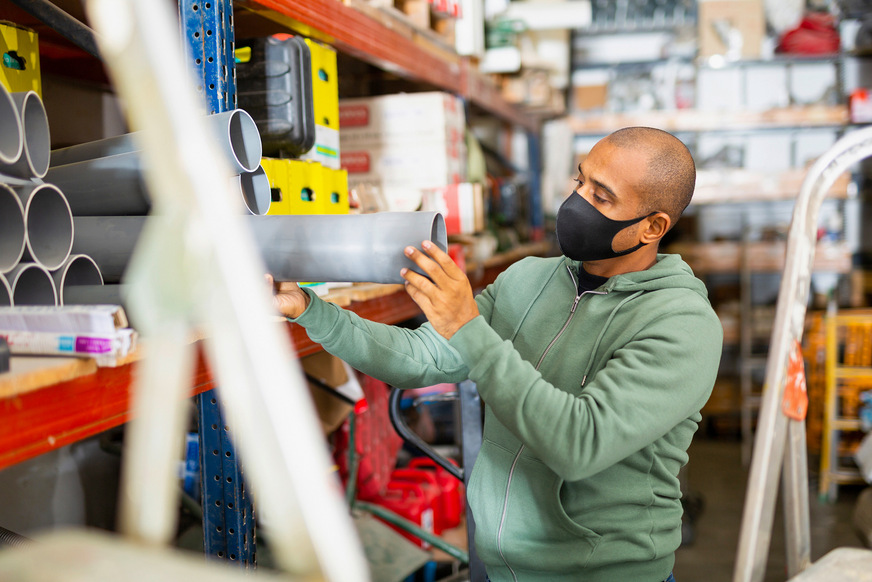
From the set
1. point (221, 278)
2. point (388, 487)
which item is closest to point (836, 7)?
point (388, 487)

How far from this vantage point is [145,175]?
1269mm

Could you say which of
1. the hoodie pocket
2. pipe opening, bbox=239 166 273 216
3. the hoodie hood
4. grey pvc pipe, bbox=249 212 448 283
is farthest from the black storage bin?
the hoodie pocket

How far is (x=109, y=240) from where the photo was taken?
121cm

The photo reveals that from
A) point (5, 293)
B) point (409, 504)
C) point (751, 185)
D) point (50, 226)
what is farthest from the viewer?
point (751, 185)

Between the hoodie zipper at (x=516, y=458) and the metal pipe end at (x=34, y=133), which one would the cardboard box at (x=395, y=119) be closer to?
the hoodie zipper at (x=516, y=458)

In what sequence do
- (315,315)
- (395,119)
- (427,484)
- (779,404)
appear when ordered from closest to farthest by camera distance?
(315,315) < (779,404) < (395,119) < (427,484)

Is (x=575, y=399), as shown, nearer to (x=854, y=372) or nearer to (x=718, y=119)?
(x=854, y=372)

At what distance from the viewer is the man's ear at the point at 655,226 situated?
4.94 ft

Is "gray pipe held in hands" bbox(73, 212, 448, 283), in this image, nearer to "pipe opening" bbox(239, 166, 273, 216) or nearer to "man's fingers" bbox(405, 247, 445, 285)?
"man's fingers" bbox(405, 247, 445, 285)

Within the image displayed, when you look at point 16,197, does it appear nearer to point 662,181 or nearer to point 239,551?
point 239,551

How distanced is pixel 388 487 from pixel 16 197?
7.18 feet

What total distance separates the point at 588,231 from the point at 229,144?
75cm

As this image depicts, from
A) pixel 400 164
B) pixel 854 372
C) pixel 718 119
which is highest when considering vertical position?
pixel 718 119

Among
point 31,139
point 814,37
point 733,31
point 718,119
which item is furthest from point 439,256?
point 814,37
